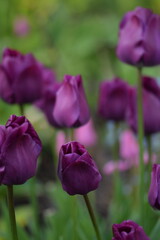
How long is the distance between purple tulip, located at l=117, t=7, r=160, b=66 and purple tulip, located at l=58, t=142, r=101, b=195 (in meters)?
0.28

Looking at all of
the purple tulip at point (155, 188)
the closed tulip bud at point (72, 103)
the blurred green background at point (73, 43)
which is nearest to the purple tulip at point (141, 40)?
the closed tulip bud at point (72, 103)

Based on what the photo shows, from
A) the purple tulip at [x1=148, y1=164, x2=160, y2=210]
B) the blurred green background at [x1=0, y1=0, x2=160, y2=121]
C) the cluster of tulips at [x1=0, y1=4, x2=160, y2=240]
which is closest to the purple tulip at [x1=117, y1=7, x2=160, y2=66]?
the cluster of tulips at [x1=0, y1=4, x2=160, y2=240]

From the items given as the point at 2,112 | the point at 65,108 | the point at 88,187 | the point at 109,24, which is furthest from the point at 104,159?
the point at 88,187

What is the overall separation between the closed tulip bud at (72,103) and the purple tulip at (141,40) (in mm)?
101

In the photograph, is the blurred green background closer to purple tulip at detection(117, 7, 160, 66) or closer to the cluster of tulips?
the cluster of tulips

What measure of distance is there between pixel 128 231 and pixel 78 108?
0.28 m

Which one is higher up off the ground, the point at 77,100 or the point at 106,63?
the point at 77,100

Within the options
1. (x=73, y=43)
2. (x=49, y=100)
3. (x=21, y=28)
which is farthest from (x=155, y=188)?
(x=73, y=43)

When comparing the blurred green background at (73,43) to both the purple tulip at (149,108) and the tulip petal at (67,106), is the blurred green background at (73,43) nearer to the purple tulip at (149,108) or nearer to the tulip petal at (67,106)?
the purple tulip at (149,108)

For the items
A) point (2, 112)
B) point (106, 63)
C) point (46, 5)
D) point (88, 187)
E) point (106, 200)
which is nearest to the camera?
point (88, 187)

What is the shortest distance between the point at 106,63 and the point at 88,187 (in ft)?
7.43

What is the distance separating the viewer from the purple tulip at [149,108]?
99cm

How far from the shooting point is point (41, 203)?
216 centimetres

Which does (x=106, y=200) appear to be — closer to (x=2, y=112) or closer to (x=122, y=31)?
(x=2, y=112)
